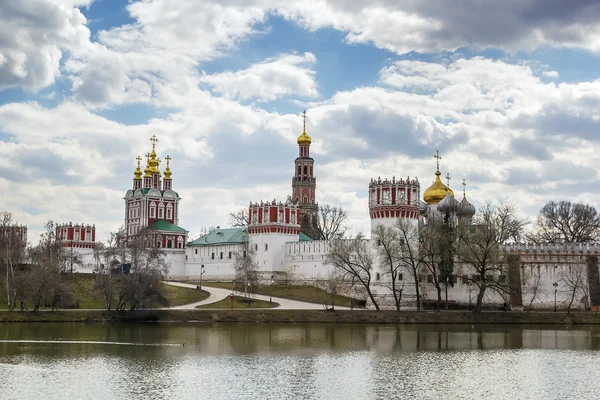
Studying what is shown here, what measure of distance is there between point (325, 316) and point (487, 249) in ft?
40.3

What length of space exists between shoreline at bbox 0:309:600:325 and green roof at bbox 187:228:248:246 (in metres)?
24.0

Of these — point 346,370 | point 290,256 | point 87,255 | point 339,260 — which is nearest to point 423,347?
point 346,370

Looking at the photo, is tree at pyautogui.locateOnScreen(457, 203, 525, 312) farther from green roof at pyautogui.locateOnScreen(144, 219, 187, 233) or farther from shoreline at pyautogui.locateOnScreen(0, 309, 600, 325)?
green roof at pyautogui.locateOnScreen(144, 219, 187, 233)

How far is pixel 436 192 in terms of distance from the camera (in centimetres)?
7219

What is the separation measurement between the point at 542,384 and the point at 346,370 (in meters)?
7.40

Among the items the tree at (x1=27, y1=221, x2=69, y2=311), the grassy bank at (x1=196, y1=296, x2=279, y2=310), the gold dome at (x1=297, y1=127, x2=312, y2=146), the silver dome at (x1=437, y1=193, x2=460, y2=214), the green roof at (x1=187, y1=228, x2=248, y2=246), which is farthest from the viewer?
the gold dome at (x1=297, y1=127, x2=312, y2=146)

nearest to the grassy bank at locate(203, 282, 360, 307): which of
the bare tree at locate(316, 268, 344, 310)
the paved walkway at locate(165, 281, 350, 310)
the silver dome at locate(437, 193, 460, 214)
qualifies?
the bare tree at locate(316, 268, 344, 310)

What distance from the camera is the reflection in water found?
26844 mm

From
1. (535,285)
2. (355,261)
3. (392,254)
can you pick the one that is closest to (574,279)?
(535,285)

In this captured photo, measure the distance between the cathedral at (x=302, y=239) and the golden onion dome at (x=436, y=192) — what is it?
0.09 meters

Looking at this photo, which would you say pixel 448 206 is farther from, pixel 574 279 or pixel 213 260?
pixel 213 260

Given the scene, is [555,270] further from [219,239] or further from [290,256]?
[219,239]

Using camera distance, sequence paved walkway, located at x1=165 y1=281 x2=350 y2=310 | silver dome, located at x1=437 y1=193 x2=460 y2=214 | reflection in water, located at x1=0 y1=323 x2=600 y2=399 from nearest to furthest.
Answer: reflection in water, located at x1=0 y1=323 x2=600 y2=399 → paved walkway, located at x1=165 y1=281 x2=350 y2=310 → silver dome, located at x1=437 y1=193 x2=460 y2=214

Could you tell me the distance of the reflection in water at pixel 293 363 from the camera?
26844 millimetres
